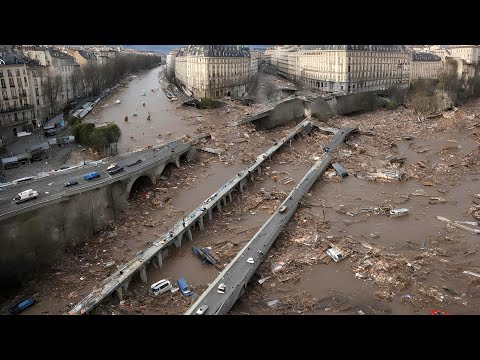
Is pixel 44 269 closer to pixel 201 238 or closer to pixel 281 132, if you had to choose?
pixel 201 238

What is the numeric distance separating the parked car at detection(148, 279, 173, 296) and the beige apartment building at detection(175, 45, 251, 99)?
3048cm

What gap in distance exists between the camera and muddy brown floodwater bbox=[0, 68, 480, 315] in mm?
12188

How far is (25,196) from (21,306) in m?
4.31

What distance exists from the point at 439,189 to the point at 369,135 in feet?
36.3

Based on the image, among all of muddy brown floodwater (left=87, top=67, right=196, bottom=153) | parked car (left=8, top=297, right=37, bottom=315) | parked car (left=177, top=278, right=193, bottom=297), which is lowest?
parked car (left=177, top=278, right=193, bottom=297)

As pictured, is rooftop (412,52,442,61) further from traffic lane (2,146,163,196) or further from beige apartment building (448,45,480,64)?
traffic lane (2,146,163,196)

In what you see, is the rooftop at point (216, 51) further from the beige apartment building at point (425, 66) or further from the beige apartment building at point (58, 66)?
the beige apartment building at point (425, 66)

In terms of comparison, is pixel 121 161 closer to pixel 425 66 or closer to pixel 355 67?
pixel 355 67

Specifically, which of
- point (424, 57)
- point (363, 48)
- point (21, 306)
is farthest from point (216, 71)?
point (21, 306)

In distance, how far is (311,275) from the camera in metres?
13.4

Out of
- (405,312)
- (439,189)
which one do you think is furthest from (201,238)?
(439,189)

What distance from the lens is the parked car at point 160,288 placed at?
41.1 ft

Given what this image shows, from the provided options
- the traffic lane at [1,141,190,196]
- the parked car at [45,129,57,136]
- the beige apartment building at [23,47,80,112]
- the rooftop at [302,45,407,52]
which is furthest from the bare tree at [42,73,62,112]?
the rooftop at [302,45,407,52]

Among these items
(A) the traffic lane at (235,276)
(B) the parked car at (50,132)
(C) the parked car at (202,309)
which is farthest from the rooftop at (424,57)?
(C) the parked car at (202,309)
